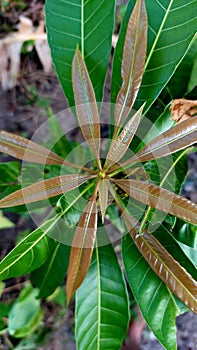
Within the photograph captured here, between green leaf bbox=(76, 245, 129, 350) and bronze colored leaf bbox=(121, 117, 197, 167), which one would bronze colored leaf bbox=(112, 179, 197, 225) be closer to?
bronze colored leaf bbox=(121, 117, 197, 167)

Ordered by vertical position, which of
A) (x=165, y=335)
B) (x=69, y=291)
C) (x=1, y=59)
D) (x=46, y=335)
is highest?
(x=1, y=59)

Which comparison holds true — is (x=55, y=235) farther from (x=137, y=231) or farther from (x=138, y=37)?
(x=138, y=37)

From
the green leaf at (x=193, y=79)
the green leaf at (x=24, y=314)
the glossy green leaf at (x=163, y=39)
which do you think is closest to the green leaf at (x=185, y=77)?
the green leaf at (x=193, y=79)

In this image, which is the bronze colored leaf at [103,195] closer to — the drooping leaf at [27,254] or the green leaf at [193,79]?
the drooping leaf at [27,254]

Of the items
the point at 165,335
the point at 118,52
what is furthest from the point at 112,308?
the point at 118,52

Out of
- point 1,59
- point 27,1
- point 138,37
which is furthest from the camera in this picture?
point 27,1

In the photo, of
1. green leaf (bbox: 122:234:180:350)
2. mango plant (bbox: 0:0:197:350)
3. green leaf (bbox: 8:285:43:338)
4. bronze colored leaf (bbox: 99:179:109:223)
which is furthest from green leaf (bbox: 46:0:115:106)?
green leaf (bbox: 8:285:43:338)

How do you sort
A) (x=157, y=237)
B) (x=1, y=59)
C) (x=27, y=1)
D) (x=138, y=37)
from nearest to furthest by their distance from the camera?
(x=138, y=37), (x=157, y=237), (x=1, y=59), (x=27, y=1)
